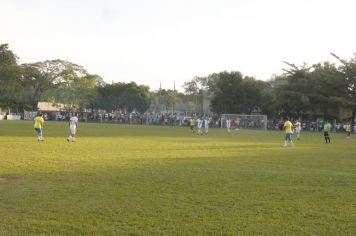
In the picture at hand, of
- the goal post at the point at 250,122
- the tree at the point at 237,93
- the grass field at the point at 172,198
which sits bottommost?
the grass field at the point at 172,198

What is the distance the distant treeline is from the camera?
62.9 metres

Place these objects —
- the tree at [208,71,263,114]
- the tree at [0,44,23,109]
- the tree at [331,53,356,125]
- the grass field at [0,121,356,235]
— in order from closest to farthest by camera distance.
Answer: the grass field at [0,121,356,235]
the tree at [0,44,23,109]
the tree at [331,53,356,125]
the tree at [208,71,263,114]

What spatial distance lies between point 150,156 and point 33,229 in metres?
11.5

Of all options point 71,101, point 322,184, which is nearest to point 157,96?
point 71,101

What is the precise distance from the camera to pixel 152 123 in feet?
241

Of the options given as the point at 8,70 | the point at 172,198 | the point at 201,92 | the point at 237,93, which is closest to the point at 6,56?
the point at 8,70

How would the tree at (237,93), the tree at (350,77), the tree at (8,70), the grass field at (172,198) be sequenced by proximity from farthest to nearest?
the tree at (237,93)
the tree at (350,77)
the tree at (8,70)
the grass field at (172,198)

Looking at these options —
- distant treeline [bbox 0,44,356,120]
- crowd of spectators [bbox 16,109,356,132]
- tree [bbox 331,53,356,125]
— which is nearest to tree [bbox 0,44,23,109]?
distant treeline [bbox 0,44,356,120]

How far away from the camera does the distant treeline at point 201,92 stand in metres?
62.9

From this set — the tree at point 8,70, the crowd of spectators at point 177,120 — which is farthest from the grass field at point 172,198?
the crowd of spectators at point 177,120

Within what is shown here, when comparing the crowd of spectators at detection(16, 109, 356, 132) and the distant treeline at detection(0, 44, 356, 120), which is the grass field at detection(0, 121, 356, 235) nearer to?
the distant treeline at detection(0, 44, 356, 120)

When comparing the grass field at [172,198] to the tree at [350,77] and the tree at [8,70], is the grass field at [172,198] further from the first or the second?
the tree at [350,77]

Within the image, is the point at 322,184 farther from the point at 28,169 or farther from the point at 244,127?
the point at 244,127

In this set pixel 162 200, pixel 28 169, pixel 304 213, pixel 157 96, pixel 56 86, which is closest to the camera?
pixel 304 213
